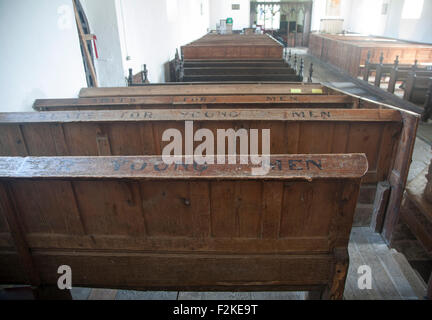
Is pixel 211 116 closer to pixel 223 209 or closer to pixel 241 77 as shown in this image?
pixel 223 209

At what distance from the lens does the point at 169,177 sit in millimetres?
972

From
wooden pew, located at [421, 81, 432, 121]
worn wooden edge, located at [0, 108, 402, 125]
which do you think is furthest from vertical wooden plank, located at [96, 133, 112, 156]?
wooden pew, located at [421, 81, 432, 121]

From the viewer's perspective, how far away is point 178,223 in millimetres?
1158

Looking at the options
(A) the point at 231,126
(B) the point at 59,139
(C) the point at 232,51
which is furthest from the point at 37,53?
(C) the point at 232,51

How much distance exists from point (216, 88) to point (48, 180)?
2.27 meters

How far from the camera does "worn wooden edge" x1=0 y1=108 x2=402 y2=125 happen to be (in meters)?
1.94

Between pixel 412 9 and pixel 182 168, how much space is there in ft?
54.7

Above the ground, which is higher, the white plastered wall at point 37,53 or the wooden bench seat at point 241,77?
the white plastered wall at point 37,53

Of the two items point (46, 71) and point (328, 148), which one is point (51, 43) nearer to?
point (46, 71)

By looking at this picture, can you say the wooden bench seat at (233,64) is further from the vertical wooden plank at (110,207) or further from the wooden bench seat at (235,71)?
the vertical wooden plank at (110,207)

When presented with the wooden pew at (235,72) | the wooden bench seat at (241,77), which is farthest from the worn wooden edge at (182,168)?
the wooden bench seat at (241,77)

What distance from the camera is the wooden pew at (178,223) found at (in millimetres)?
1015

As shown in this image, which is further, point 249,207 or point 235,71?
→ point 235,71

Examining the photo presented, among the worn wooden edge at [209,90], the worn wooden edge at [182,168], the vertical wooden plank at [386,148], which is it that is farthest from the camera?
the worn wooden edge at [209,90]
